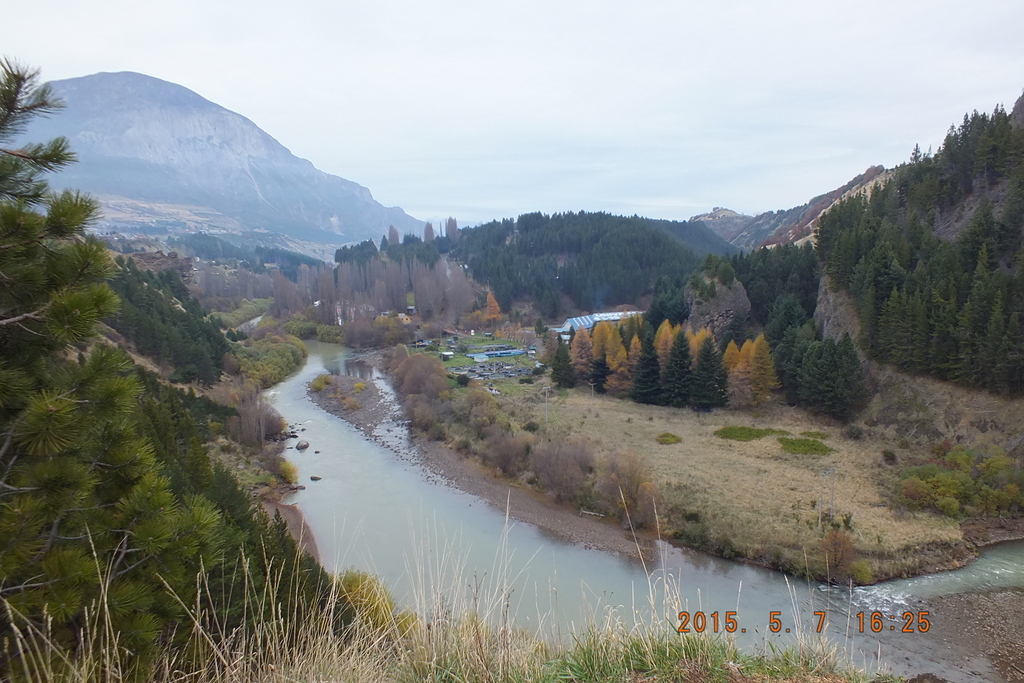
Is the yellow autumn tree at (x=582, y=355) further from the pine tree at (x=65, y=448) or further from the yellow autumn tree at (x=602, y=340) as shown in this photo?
the pine tree at (x=65, y=448)

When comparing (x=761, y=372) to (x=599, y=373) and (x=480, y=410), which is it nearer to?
(x=599, y=373)

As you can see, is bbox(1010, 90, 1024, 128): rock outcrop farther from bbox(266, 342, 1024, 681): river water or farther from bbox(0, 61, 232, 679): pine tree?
bbox(0, 61, 232, 679): pine tree

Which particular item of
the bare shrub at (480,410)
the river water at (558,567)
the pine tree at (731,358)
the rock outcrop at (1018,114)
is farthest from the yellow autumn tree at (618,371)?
the rock outcrop at (1018,114)

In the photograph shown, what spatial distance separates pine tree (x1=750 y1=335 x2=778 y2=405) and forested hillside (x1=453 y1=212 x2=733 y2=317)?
18035 mm

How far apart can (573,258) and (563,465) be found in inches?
1698

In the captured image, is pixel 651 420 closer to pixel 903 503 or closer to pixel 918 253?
pixel 903 503

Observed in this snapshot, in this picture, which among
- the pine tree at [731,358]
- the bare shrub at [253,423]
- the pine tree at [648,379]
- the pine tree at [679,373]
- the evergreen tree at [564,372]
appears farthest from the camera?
the evergreen tree at [564,372]

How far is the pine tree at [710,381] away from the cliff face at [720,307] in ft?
15.0

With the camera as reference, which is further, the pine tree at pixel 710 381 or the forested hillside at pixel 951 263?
the pine tree at pixel 710 381

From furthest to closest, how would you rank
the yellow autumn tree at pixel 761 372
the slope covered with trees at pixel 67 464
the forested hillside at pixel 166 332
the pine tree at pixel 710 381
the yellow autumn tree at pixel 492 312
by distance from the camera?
the yellow autumn tree at pixel 492 312, the pine tree at pixel 710 381, the yellow autumn tree at pixel 761 372, the forested hillside at pixel 166 332, the slope covered with trees at pixel 67 464

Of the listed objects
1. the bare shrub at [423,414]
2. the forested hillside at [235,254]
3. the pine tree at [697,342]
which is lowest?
the bare shrub at [423,414]

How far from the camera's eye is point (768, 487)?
14.4 m

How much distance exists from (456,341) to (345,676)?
3616 cm

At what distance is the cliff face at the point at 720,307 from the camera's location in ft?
85.8
